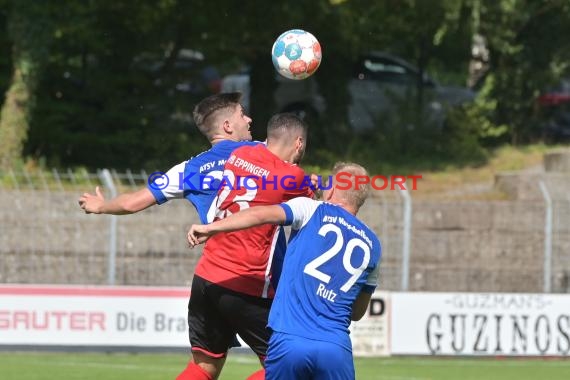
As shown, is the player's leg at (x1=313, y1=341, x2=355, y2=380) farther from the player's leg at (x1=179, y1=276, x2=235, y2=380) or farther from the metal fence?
the metal fence

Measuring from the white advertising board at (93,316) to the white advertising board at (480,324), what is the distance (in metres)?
2.53

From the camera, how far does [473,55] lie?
2458 cm

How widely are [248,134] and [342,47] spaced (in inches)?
546

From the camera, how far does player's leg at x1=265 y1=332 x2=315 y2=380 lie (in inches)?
233

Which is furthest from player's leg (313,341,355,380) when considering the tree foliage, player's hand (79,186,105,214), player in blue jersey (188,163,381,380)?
the tree foliage

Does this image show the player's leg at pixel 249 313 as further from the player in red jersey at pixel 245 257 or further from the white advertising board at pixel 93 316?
the white advertising board at pixel 93 316

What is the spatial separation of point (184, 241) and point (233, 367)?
2.93 meters

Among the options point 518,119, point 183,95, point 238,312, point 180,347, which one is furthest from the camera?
point 518,119

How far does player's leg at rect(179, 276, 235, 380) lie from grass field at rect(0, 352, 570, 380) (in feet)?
12.6

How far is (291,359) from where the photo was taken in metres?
5.93

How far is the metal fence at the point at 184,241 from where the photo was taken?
14.4 m

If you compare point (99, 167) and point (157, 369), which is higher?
point (99, 167)

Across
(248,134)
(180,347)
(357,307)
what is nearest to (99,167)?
(180,347)

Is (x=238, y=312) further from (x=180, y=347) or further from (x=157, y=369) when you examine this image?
(x=180, y=347)
